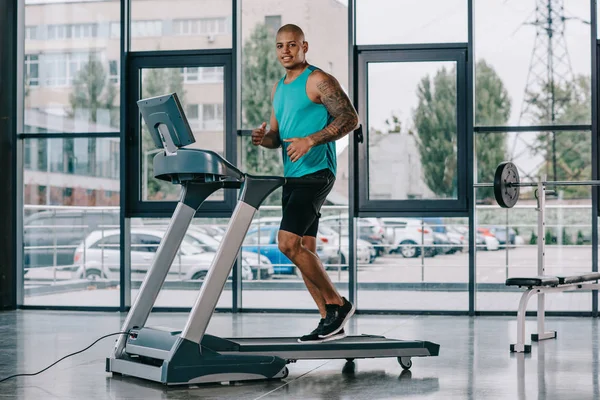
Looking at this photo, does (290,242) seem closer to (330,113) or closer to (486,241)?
(330,113)

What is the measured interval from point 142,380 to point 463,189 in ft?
11.2

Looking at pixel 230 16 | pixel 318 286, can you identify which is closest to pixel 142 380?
pixel 318 286

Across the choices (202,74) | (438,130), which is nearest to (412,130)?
(438,130)

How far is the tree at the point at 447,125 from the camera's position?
6.33m

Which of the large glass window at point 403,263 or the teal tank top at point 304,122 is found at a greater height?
the teal tank top at point 304,122

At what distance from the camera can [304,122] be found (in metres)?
3.79

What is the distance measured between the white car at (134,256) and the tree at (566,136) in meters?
2.63

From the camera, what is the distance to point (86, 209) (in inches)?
265

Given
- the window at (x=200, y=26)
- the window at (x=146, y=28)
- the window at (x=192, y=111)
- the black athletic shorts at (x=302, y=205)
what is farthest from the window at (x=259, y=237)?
the black athletic shorts at (x=302, y=205)

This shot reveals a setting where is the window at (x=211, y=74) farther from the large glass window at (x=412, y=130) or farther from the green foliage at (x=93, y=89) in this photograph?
the large glass window at (x=412, y=130)

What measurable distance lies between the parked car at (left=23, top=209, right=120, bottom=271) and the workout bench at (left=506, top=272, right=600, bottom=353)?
3.36 m

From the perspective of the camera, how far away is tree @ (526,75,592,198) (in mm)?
6227

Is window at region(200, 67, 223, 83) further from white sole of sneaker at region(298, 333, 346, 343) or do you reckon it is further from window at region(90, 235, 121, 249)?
white sole of sneaker at region(298, 333, 346, 343)

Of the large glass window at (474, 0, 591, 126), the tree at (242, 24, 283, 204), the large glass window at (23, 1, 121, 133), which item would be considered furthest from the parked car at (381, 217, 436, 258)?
the large glass window at (23, 1, 121, 133)
